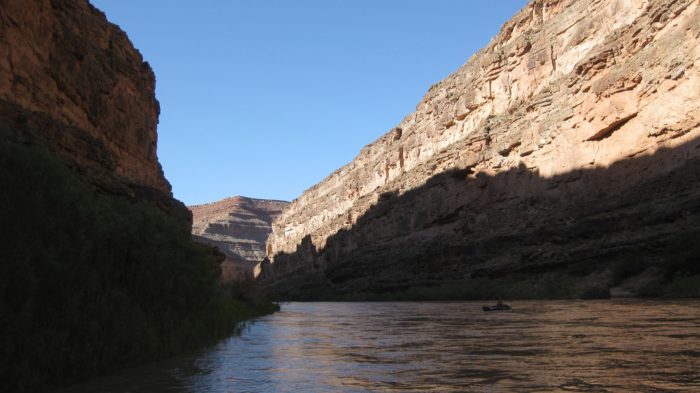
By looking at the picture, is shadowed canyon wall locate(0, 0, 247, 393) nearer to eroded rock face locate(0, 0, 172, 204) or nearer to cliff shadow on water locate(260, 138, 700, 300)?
eroded rock face locate(0, 0, 172, 204)

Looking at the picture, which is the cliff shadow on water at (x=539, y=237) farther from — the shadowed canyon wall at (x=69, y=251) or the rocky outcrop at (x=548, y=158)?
the shadowed canyon wall at (x=69, y=251)

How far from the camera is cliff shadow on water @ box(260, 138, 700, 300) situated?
2697cm

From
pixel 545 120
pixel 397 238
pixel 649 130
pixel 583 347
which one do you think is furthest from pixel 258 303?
pixel 397 238

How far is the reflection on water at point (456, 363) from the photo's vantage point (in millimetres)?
6895

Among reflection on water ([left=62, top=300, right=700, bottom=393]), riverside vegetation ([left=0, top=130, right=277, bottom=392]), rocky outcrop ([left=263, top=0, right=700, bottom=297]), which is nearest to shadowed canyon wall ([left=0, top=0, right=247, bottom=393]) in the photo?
riverside vegetation ([left=0, top=130, right=277, bottom=392])

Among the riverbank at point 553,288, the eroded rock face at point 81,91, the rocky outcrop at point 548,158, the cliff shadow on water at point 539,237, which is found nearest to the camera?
the eroded rock face at point 81,91

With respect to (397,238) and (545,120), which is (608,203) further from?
(397,238)

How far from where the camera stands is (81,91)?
758 inches

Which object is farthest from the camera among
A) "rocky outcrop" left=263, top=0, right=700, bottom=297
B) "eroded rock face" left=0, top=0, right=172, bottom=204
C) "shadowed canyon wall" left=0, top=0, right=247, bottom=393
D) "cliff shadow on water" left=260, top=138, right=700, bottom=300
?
"rocky outcrop" left=263, top=0, right=700, bottom=297

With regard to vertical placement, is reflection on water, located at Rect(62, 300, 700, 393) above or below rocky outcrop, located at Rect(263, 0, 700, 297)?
below

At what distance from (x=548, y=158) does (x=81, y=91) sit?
107 ft

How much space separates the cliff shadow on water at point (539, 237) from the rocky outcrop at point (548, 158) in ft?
0.40

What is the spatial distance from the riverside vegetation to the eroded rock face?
2.37 meters

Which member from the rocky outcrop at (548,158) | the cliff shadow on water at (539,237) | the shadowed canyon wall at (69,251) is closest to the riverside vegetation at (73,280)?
the shadowed canyon wall at (69,251)
